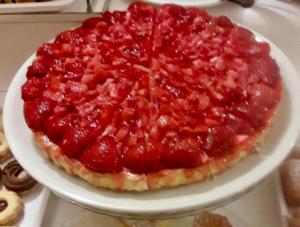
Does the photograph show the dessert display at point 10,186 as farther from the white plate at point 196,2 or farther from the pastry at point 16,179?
the white plate at point 196,2

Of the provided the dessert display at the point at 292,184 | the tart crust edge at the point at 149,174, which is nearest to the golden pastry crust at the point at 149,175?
the tart crust edge at the point at 149,174

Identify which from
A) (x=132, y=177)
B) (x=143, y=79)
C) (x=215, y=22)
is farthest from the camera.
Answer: (x=215, y=22)

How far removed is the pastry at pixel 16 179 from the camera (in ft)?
3.33

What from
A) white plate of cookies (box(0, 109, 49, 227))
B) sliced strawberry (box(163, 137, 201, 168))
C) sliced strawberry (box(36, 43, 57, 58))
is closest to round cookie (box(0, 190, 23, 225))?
white plate of cookies (box(0, 109, 49, 227))

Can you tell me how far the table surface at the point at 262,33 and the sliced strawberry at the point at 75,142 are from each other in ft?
0.95

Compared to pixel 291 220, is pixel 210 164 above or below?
above

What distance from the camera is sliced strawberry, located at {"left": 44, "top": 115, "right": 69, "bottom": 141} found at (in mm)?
707

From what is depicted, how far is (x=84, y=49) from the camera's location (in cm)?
84

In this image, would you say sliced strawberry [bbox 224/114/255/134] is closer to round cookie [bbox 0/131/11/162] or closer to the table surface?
the table surface

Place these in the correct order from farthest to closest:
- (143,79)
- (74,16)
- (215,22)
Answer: (74,16)
(215,22)
(143,79)

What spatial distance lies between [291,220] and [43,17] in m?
0.65

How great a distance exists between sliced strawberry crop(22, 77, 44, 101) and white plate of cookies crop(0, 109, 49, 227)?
0.88 ft

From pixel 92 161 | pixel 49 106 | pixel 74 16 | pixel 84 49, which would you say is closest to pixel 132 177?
pixel 92 161

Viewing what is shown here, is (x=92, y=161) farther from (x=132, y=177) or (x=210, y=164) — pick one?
(x=210, y=164)
